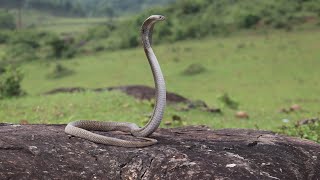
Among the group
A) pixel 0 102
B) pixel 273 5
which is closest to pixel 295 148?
pixel 0 102

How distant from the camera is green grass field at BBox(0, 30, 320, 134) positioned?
518 inches

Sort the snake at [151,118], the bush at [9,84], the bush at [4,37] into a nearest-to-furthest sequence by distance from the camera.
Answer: the snake at [151,118], the bush at [9,84], the bush at [4,37]

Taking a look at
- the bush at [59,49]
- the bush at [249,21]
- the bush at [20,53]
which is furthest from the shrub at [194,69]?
the bush at [20,53]

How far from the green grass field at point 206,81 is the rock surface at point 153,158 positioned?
22.0ft

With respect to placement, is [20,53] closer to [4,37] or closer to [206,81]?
[4,37]

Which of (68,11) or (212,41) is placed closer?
(212,41)

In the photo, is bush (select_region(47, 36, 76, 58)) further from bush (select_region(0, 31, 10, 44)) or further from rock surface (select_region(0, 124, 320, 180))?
rock surface (select_region(0, 124, 320, 180))

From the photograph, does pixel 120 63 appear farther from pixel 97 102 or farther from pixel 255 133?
pixel 255 133

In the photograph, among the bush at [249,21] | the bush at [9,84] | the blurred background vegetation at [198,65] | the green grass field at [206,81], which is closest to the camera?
the green grass field at [206,81]

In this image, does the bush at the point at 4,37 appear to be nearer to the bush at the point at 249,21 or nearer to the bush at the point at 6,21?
the bush at the point at 6,21

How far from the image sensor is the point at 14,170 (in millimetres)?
4320

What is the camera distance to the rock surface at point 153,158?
4488 millimetres

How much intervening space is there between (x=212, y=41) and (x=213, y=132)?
26.5m

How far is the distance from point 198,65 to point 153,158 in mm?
19786
